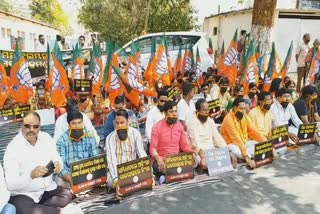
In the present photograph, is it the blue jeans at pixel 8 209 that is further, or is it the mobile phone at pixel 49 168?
the mobile phone at pixel 49 168

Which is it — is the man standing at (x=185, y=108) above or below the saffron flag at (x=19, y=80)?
below

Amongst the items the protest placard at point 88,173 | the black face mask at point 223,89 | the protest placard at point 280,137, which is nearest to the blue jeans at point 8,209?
the protest placard at point 88,173

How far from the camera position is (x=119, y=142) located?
167 inches

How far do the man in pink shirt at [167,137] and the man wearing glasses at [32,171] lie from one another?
1404 mm

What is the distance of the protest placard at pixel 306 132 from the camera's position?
574 cm

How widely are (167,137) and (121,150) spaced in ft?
2.38

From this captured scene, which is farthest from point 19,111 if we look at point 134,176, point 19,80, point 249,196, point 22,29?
point 22,29

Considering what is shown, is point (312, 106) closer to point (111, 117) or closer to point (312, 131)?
point (312, 131)

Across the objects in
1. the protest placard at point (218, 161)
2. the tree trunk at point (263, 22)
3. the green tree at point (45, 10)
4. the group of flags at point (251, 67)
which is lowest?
the protest placard at point (218, 161)

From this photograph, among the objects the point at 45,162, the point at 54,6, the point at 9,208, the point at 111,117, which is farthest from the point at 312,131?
the point at 54,6

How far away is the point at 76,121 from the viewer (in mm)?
4141

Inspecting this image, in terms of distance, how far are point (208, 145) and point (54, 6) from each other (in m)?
47.3

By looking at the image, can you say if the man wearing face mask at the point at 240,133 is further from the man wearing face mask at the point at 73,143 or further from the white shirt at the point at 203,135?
the man wearing face mask at the point at 73,143

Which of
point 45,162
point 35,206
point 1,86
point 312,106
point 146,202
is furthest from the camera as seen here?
point 1,86
